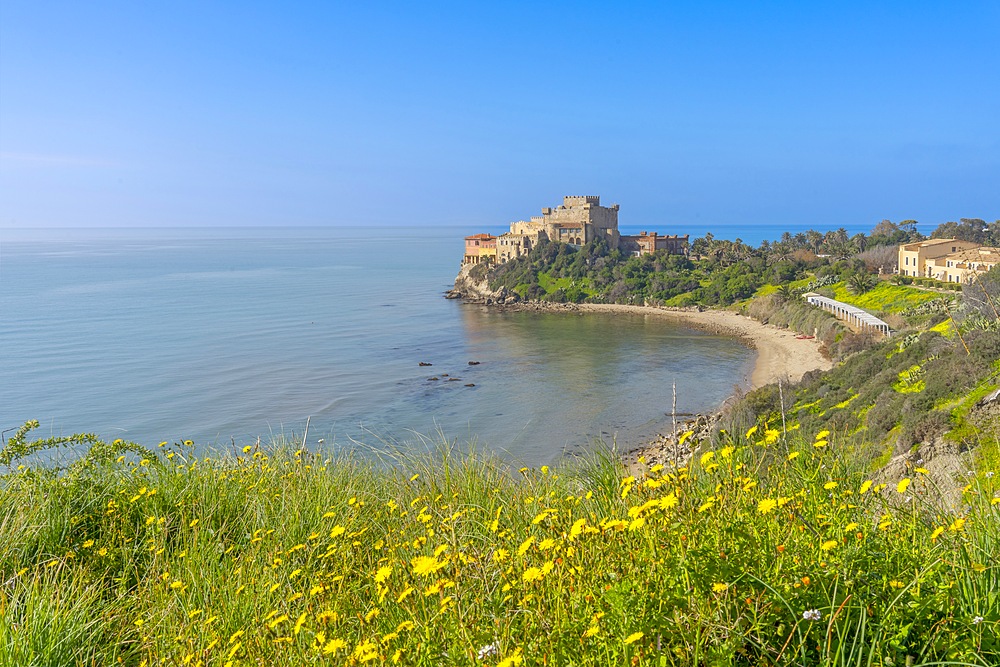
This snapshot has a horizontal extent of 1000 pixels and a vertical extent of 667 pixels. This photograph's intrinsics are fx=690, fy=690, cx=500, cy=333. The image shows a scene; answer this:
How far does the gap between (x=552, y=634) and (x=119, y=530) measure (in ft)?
14.0

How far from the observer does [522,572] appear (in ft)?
9.30

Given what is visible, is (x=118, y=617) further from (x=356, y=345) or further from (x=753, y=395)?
(x=356, y=345)

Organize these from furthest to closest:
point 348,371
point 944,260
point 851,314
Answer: point 944,260 → point 851,314 → point 348,371

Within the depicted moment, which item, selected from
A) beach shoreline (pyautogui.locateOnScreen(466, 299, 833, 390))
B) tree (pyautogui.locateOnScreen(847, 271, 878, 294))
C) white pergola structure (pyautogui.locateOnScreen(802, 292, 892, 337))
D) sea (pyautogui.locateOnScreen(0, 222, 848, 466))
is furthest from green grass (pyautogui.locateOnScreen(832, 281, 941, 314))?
sea (pyautogui.locateOnScreen(0, 222, 848, 466))

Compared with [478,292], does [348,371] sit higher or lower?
lower

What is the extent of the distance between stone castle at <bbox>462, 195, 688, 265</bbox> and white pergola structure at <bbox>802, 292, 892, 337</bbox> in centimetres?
3505

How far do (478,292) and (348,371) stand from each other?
4221cm

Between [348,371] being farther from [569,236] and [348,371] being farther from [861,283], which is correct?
[569,236]

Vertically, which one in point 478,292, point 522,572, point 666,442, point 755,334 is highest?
point 522,572

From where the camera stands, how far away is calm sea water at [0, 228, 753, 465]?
28.9 metres

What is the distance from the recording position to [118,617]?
12.2 feet

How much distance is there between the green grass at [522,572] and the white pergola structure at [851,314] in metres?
37.8

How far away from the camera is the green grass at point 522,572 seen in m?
2.19

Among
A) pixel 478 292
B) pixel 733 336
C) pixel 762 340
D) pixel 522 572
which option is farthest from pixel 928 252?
pixel 522 572
